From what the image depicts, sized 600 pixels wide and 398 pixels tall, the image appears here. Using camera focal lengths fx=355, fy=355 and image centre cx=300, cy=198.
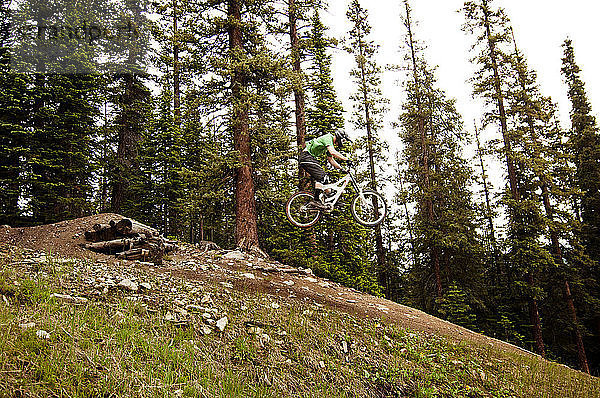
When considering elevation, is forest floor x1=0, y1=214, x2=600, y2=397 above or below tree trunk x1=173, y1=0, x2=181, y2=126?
below

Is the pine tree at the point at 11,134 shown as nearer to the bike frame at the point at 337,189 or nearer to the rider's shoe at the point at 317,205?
the rider's shoe at the point at 317,205

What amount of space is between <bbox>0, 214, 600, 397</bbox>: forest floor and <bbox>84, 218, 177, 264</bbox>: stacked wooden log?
35cm

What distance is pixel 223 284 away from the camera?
8.37 meters

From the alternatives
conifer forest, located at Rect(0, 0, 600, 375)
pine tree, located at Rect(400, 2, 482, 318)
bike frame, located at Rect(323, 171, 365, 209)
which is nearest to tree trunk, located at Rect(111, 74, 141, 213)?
conifer forest, located at Rect(0, 0, 600, 375)

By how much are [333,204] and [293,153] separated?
120 inches

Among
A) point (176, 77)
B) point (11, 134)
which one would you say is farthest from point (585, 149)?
point (11, 134)

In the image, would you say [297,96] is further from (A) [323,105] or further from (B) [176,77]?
(B) [176,77]

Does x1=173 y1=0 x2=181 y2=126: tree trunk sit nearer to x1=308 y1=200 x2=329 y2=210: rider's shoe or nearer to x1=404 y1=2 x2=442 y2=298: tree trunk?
x1=308 y1=200 x2=329 y2=210: rider's shoe

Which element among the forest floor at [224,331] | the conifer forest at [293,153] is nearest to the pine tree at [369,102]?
the conifer forest at [293,153]

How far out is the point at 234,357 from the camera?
5.76 metres

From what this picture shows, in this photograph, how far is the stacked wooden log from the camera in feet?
29.9

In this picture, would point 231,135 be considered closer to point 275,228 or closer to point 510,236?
point 275,228

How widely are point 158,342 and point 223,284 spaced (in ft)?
10.5

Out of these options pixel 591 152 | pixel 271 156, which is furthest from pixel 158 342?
pixel 591 152
